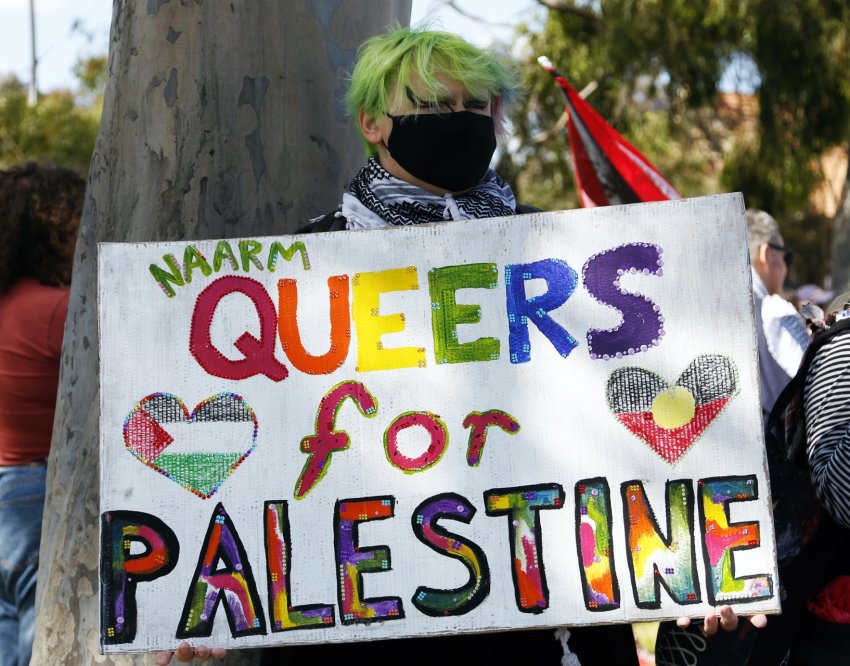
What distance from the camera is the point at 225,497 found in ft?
6.37

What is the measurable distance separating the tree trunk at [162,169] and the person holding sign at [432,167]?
0.44 m

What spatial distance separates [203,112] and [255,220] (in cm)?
27

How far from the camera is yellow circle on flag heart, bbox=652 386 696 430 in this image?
6.18 feet

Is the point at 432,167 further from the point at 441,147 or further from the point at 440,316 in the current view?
the point at 440,316

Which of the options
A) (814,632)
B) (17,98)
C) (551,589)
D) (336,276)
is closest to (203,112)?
(336,276)

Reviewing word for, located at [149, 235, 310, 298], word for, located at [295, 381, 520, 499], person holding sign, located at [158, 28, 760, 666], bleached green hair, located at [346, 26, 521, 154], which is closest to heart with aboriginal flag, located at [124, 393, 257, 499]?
word for, located at [295, 381, 520, 499]

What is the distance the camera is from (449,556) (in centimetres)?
190

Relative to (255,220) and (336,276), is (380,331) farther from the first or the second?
(255,220)

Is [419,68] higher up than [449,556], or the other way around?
[419,68]

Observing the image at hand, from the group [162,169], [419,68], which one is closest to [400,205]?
[419,68]

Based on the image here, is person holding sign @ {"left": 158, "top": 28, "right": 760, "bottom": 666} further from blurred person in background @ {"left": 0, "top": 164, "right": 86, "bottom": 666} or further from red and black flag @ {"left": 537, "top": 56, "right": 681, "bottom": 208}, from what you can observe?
red and black flag @ {"left": 537, "top": 56, "right": 681, "bottom": 208}

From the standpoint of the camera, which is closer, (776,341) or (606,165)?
(776,341)

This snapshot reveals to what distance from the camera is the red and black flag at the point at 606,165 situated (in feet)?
13.7

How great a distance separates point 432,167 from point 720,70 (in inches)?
381
